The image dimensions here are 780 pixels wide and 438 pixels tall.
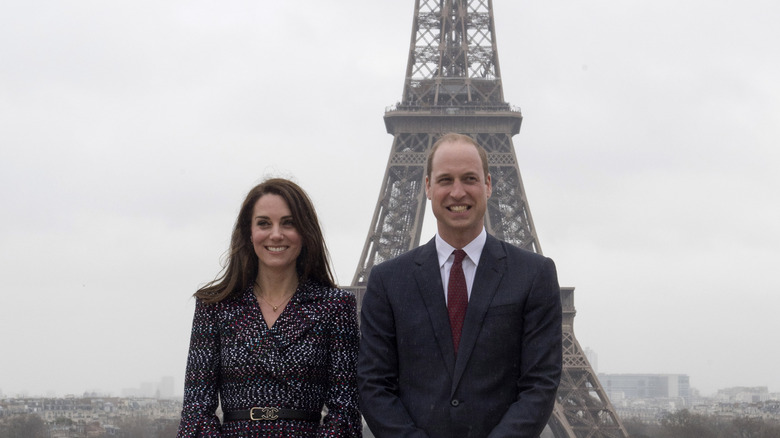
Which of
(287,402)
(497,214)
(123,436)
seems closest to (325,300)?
(287,402)

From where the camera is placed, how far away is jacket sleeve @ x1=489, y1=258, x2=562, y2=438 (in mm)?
5016

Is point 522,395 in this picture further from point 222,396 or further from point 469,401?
point 222,396

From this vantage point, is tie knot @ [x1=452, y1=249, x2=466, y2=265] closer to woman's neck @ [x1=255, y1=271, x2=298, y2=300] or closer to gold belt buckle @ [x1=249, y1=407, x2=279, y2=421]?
woman's neck @ [x1=255, y1=271, x2=298, y2=300]

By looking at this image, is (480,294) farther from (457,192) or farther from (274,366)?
(274,366)

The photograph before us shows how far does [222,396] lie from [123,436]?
50.2 metres

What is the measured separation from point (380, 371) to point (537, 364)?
28.3 inches

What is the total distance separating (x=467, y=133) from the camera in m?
37.5

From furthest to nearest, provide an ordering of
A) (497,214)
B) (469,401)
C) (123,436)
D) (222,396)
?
(123,436) < (497,214) < (222,396) < (469,401)

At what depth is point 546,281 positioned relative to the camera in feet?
17.4

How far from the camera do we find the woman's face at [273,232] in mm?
5539

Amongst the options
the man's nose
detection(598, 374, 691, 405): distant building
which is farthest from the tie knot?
detection(598, 374, 691, 405): distant building

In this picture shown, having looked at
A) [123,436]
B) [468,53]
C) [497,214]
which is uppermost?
[468,53]

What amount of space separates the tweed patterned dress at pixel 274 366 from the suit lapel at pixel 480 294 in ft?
2.05

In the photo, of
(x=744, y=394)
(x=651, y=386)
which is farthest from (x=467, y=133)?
(x=651, y=386)
